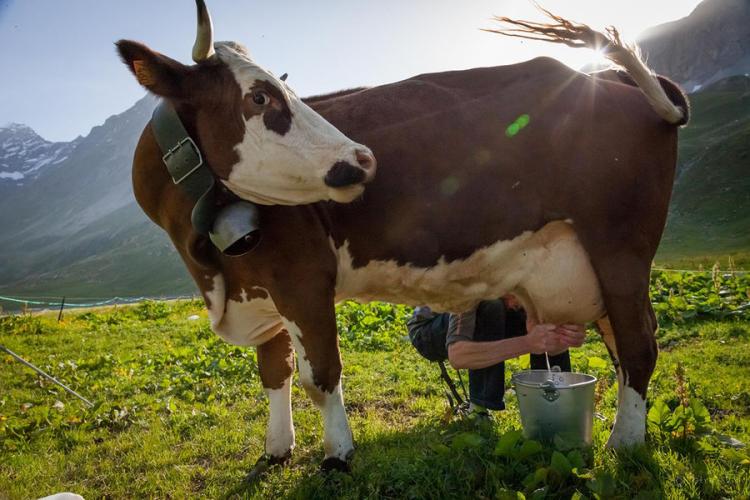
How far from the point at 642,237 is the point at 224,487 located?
349cm

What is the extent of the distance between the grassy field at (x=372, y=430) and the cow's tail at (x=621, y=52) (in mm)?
1890

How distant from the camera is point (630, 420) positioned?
3912mm

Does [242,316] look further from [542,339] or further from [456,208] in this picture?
[542,339]

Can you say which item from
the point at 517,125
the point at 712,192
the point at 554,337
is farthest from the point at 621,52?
the point at 712,192

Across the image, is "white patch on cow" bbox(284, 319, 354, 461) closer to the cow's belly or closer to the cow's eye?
the cow's belly

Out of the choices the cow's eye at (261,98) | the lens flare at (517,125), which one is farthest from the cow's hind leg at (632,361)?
the cow's eye at (261,98)

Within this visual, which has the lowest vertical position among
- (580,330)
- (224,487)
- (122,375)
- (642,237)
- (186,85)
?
(122,375)

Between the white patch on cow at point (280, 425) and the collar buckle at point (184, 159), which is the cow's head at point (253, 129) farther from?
the white patch on cow at point (280, 425)

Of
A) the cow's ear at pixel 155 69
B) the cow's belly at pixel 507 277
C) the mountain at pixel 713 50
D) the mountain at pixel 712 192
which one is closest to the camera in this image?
the cow's ear at pixel 155 69

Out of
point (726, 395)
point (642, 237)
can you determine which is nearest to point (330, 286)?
point (642, 237)

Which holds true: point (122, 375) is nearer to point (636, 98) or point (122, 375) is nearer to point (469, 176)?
point (469, 176)

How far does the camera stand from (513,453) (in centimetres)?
361

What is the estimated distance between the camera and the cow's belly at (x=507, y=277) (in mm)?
4004

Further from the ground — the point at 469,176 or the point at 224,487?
the point at 469,176
